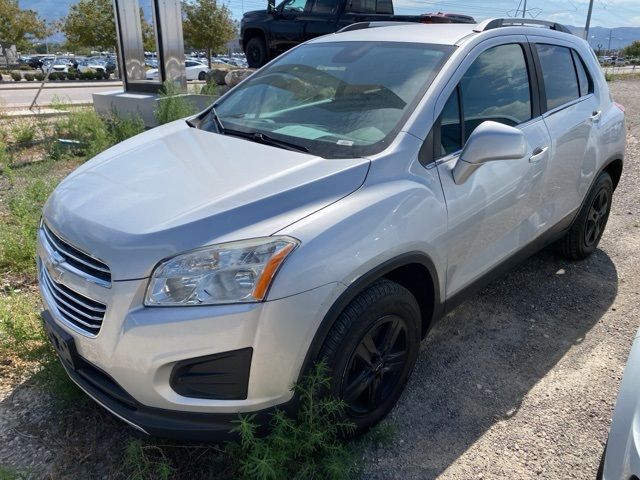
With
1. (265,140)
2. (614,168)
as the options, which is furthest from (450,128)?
(614,168)

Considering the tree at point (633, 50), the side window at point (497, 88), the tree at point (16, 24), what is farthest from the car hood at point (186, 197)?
the tree at point (633, 50)

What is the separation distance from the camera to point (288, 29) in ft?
40.0

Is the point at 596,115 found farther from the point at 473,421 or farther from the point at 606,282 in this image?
the point at 473,421

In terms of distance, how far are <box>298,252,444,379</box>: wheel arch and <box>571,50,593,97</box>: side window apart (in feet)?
7.40

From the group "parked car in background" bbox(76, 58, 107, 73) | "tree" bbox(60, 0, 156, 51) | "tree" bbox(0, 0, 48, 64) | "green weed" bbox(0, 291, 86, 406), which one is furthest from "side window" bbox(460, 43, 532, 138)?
"tree" bbox(0, 0, 48, 64)

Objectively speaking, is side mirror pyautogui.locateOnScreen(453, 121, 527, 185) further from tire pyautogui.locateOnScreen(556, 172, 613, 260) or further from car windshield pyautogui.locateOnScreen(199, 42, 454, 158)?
tire pyautogui.locateOnScreen(556, 172, 613, 260)

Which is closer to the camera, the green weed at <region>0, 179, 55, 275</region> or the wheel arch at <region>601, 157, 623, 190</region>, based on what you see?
the green weed at <region>0, 179, 55, 275</region>

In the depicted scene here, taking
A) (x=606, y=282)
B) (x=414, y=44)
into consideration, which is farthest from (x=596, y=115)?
(x=414, y=44)

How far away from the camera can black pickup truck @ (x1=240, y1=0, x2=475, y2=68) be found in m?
11.6

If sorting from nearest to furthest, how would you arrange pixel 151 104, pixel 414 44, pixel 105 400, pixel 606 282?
pixel 105 400, pixel 414 44, pixel 606 282, pixel 151 104

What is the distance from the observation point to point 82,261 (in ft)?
6.86

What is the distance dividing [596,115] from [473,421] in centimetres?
253

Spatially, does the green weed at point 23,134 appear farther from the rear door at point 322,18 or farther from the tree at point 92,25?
the tree at point 92,25

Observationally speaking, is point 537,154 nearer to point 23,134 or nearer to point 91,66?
point 23,134
